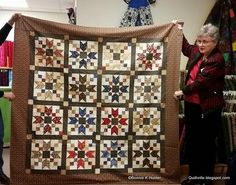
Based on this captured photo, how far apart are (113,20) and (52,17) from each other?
3.57 metres

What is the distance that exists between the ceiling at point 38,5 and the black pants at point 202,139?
3618mm

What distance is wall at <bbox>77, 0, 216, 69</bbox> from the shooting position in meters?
3.15

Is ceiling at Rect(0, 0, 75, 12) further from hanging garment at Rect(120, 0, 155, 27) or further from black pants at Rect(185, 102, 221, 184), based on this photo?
black pants at Rect(185, 102, 221, 184)

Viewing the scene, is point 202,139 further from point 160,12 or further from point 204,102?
point 160,12

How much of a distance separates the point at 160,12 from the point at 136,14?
10.5 inches

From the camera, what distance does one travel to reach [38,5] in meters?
5.91

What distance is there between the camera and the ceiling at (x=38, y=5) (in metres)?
5.57

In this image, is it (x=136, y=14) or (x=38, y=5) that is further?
(x=38, y=5)

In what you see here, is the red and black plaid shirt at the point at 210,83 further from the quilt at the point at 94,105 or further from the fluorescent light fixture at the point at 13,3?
the fluorescent light fixture at the point at 13,3

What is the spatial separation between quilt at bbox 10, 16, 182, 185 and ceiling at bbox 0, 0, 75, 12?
3073 millimetres

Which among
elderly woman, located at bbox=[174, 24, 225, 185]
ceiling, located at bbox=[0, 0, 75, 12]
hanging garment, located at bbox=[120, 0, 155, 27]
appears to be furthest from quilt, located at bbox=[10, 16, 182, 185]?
ceiling, located at bbox=[0, 0, 75, 12]

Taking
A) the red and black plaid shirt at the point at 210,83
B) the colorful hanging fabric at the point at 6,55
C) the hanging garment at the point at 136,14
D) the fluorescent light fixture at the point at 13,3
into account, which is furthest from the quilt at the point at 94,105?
the fluorescent light fixture at the point at 13,3

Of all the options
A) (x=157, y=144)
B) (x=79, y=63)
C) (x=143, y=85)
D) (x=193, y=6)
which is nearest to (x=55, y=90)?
(x=79, y=63)

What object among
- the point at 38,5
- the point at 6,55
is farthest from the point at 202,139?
the point at 38,5
